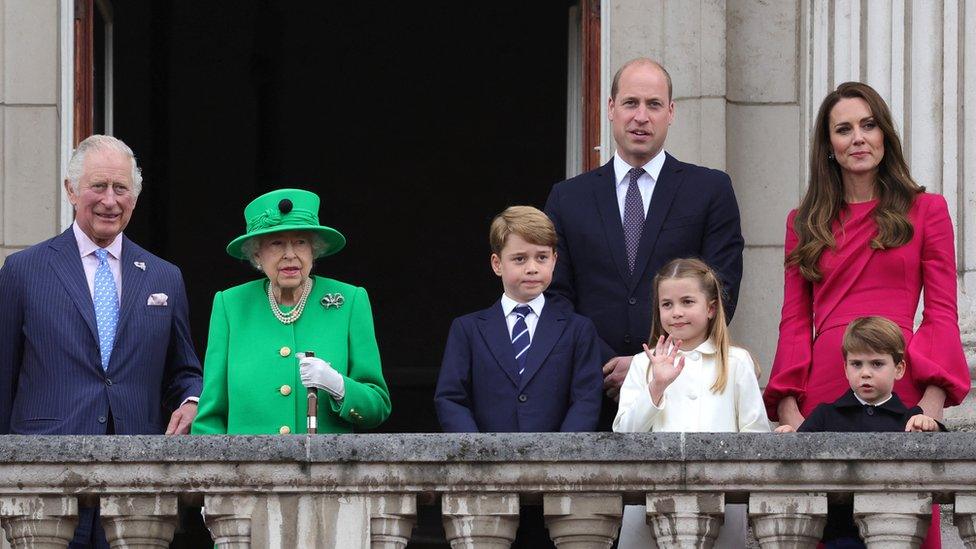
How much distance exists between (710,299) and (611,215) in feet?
2.31

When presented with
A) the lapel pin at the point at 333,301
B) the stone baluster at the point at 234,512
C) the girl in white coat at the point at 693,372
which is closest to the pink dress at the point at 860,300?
the girl in white coat at the point at 693,372

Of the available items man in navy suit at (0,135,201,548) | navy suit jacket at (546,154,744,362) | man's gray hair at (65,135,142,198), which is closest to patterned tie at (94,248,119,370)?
man in navy suit at (0,135,201,548)

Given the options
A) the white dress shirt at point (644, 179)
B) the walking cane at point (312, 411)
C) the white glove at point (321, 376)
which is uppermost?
the white dress shirt at point (644, 179)

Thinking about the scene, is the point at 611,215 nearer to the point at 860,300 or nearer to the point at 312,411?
the point at 860,300

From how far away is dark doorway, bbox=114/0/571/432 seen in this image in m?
15.1

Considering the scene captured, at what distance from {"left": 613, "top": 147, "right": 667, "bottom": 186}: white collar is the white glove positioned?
4.24 feet

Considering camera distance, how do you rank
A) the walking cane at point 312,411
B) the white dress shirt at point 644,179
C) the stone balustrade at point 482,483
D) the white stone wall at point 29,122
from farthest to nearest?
the white stone wall at point 29,122 < the white dress shirt at point 644,179 < the walking cane at point 312,411 < the stone balustrade at point 482,483

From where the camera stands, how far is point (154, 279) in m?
6.49

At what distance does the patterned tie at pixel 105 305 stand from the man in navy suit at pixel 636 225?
1.37 m

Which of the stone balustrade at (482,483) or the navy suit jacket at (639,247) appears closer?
the stone balustrade at (482,483)

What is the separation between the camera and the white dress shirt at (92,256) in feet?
21.2

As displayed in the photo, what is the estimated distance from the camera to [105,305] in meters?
6.41

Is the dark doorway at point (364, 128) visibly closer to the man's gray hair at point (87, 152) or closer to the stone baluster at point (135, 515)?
the man's gray hair at point (87, 152)

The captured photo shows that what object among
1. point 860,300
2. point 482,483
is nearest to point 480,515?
point 482,483
